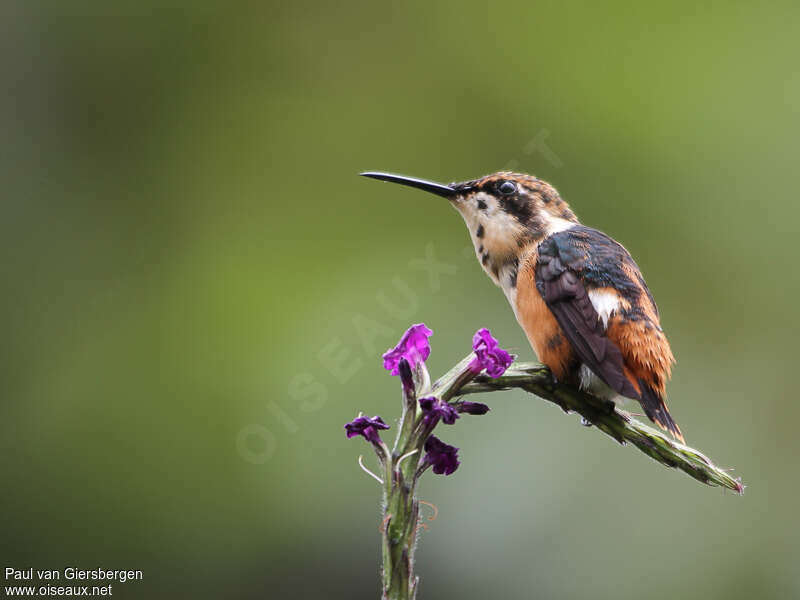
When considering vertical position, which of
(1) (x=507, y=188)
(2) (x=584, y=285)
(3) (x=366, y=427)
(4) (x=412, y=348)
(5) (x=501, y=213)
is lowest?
(3) (x=366, y=427)

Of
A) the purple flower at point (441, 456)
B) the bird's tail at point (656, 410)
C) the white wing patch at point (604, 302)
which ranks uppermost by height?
the white wing patch at point (604, 302)

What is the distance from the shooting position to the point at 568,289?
3.17 meters

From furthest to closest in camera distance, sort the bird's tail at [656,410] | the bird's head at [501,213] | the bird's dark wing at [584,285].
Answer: the bird's head at [501,213]
the bird's dark wing at [584,285]
the bird's tail at [656,410]

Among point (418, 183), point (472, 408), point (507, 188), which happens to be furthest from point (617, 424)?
point (507, 188)

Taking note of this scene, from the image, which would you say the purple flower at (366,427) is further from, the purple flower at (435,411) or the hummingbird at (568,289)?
the hummingbird at (568,289)

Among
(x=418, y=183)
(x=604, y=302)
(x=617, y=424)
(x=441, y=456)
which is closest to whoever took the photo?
(x=441, y=456)

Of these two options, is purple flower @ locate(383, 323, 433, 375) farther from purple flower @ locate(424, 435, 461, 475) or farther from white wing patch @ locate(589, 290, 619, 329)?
white wing patch @ locate(589, 290, 619, 329)

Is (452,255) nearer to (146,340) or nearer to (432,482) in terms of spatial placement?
(432,482)

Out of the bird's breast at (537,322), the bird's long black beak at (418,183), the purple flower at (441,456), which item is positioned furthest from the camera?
the bird's long black beak at (418,183)

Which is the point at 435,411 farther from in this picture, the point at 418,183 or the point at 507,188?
the point at 507,188

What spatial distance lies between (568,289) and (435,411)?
1753mm

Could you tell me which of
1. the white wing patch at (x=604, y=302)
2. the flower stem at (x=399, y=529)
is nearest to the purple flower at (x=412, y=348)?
the flower stem at (x=399, y=529)

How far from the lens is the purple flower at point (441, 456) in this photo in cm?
162

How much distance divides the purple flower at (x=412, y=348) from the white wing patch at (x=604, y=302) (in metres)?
1.49
